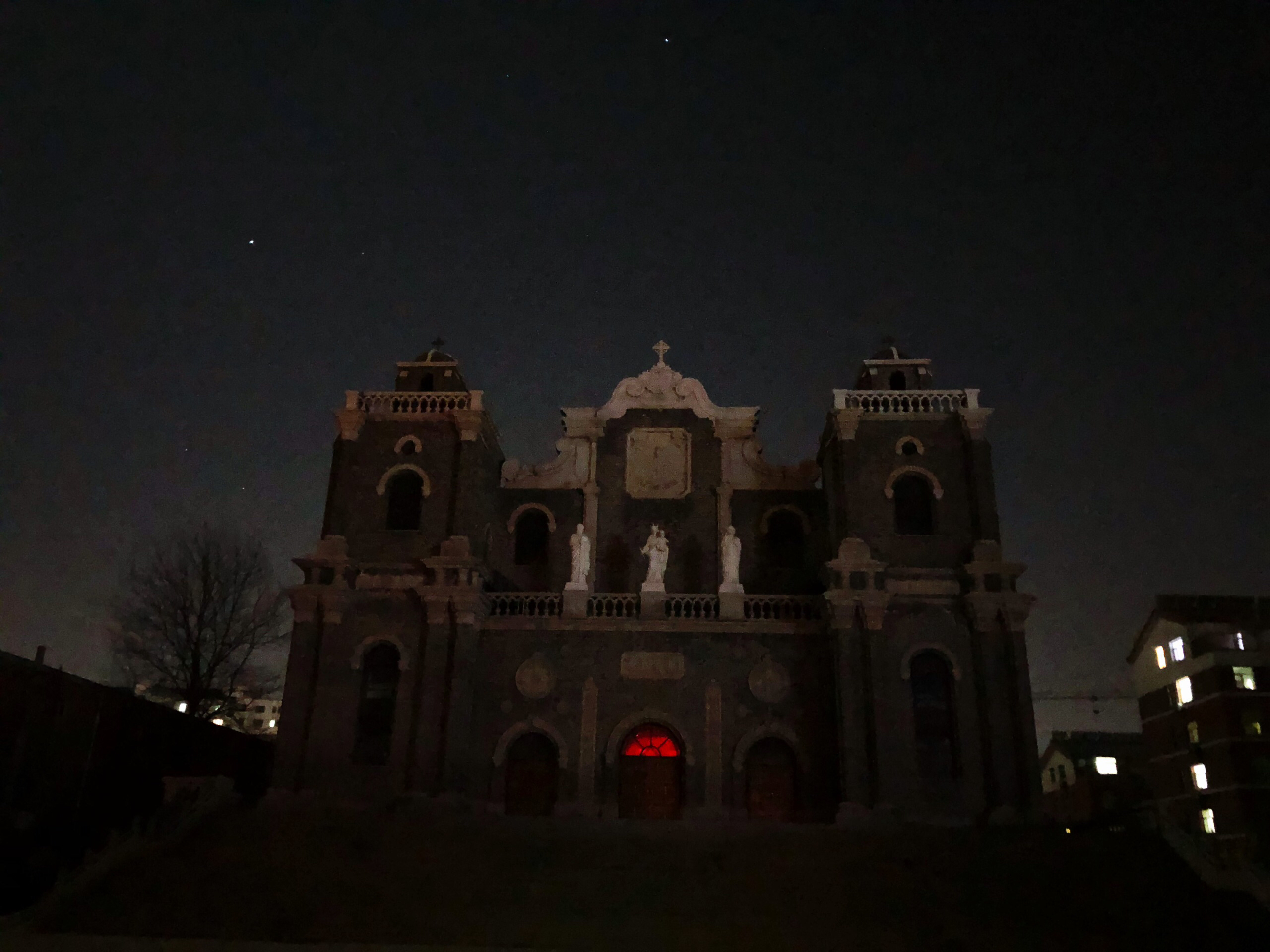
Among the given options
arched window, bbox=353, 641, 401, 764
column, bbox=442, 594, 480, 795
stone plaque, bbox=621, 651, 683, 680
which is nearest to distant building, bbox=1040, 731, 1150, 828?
stone plaque, bbox=621, 651, 683, 680

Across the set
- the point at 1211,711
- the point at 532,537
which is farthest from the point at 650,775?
the point at 1211,711

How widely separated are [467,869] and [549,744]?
774 centimetres

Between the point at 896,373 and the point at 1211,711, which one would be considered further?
the point at 1211,711

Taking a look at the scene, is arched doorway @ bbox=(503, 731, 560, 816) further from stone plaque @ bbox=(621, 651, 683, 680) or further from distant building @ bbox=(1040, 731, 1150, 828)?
distant building @ bbox=(1040, 731, 1150, 828)

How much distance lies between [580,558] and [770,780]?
8056 millimetres

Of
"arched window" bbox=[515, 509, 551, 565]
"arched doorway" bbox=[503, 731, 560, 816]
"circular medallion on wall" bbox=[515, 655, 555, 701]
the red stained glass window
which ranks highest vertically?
"arched window" bbox=[515, 509, 551, 565]

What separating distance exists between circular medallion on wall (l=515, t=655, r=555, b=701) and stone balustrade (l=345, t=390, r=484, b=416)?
26.5 feet

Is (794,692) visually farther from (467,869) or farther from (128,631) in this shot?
(128,631)

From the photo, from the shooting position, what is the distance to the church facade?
26359mm

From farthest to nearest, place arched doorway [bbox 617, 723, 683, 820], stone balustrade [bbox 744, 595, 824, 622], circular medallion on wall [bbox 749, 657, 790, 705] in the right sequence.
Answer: stone balustrade [bbox 744, 595, 824, 622] < circular medallion on wall [bbox 749, 657, 790, 705] < arched doorway [bbox 617, 723, 683, 820]

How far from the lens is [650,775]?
27094mm

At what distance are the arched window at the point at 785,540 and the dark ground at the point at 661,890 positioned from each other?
1001cm

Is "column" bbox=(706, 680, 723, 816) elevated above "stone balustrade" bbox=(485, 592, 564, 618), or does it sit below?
below

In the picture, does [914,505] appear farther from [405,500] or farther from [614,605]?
[405,500]
